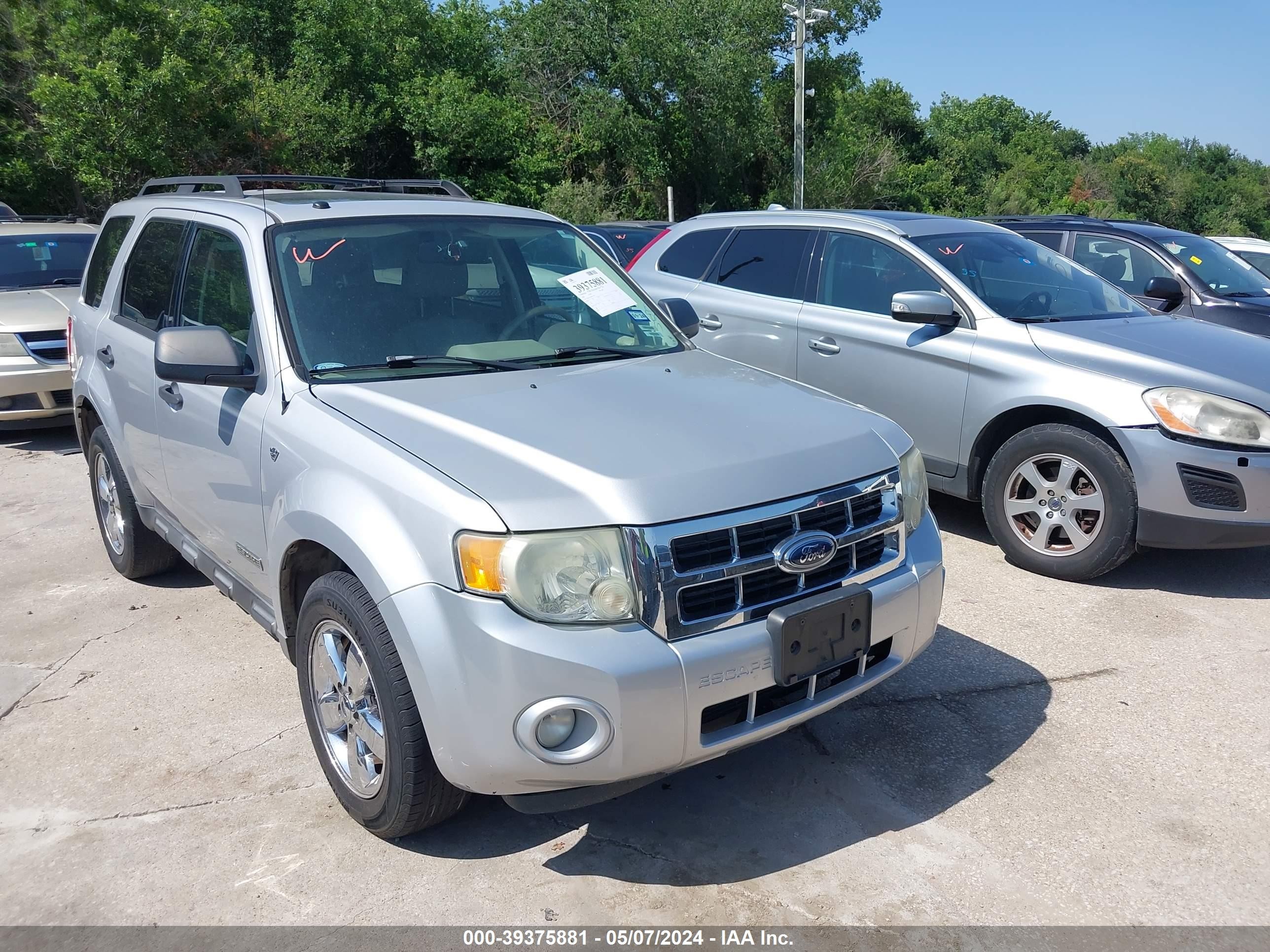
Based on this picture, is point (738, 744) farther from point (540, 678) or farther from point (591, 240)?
point (591, 240)

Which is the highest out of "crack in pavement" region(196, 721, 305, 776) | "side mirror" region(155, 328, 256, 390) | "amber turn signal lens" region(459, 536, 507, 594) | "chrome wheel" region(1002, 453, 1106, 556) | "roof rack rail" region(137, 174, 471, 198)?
"roof rack rail" region(137, 174, 471, 198)

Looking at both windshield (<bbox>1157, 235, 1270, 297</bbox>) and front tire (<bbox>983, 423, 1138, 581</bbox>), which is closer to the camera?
front tire (<bbox>983, 423, 1138, 581</bbox>)

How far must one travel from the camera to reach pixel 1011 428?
17.7ft

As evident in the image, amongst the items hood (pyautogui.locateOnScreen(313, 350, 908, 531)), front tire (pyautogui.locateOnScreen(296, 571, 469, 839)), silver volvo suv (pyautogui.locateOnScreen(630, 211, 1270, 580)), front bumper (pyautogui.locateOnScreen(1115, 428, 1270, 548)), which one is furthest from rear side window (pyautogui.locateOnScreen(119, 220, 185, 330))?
front bumper (pyautogui.locateOnScreen(1115, 428, 1270, 548))

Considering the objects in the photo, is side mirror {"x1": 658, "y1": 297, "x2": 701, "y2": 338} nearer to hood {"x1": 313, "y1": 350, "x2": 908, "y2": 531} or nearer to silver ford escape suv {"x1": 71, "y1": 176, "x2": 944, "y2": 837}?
silver ford escape suv {"x1": 71, "y1": 176, "x2": 944, "y2": 837}

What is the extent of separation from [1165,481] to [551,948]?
3553 mm

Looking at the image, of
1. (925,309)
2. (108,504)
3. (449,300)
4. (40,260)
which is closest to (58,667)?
(108,504)

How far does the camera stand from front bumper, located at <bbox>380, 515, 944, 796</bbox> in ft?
8.18

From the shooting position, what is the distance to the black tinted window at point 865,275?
5.86 metres

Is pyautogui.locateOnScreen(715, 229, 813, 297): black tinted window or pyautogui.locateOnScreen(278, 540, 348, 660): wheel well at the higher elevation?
pyautogui.locateOnScreen(715, 229, 813, 297): black tinted window

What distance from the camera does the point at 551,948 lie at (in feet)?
8.56

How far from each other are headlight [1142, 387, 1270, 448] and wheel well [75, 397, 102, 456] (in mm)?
5124

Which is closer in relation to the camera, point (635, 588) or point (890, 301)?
point (635, 588)

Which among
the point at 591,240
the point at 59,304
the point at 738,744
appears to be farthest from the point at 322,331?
the point at 59,304
